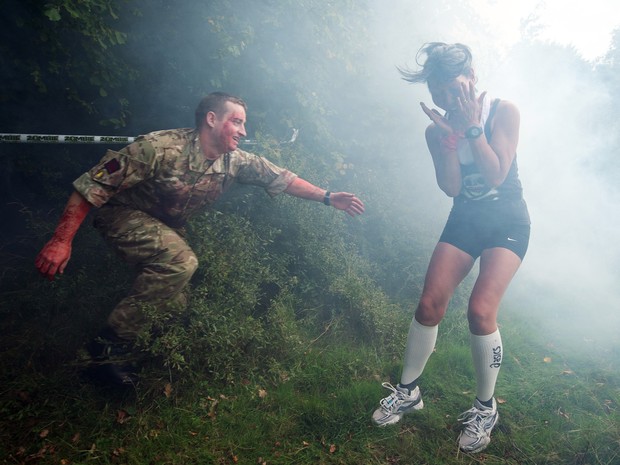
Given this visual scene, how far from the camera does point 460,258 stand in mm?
3035

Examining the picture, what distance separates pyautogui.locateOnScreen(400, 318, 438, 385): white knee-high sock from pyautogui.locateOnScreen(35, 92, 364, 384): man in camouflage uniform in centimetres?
172

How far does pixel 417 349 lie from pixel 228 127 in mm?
2195

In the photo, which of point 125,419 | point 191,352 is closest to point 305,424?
point 191,352

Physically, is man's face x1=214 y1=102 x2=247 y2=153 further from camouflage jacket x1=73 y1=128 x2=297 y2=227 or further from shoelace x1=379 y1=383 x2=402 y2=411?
shoelace x1=379 y1=383 x2=402 y2=411

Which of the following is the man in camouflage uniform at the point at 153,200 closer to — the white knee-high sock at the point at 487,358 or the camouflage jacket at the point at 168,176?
the camouflage jacket at the point at 168,176

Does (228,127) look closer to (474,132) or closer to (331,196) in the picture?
(331,196)

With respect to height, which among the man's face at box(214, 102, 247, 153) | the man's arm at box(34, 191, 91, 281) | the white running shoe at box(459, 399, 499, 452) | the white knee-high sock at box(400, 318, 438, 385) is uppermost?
the man's face at box(214, 102, 247, 153)

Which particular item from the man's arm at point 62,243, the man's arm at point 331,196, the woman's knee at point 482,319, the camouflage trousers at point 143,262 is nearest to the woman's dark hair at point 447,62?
the man's arm at point 331,196

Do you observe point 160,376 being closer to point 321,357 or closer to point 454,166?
point 321,357

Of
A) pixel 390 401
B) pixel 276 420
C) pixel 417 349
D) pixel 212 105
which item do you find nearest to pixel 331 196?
pixel 212 105

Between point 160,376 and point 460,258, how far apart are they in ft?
7.85

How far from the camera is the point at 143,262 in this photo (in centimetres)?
302

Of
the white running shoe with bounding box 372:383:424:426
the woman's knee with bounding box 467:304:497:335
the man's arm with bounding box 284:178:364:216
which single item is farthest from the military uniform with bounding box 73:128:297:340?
the woman's knee with bounding box 467:304:497:335

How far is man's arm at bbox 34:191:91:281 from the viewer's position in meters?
2.54
